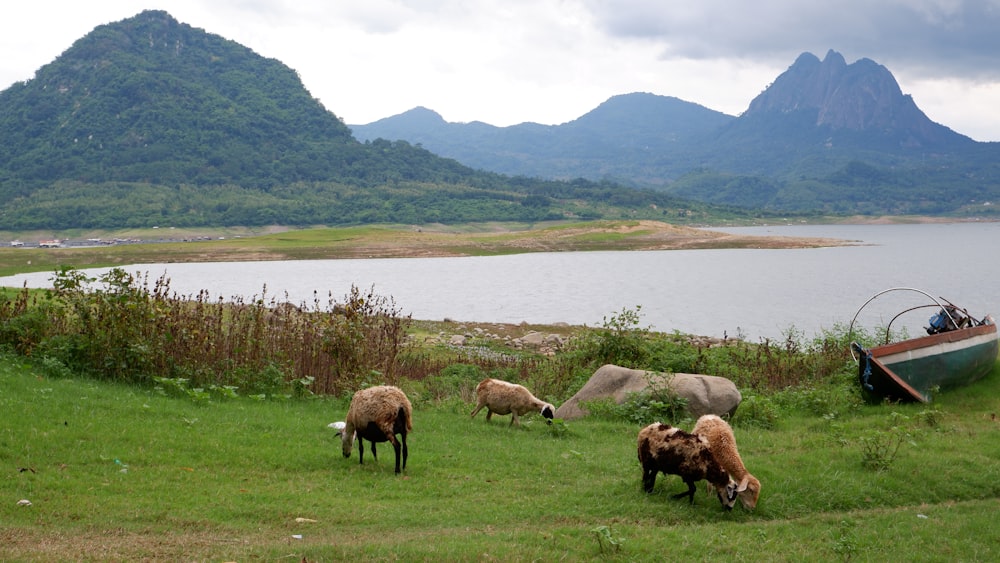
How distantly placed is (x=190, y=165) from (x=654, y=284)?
408 feet

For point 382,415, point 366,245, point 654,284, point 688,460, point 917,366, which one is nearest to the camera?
point 688,460

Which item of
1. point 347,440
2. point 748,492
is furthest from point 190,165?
point 748,492

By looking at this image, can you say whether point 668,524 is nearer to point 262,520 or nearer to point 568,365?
point 262,520

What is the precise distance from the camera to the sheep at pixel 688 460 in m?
9.36

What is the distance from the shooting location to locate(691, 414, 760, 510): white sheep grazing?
9508 mm

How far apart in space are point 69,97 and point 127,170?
35161 millimetres

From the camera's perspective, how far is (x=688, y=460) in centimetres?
938

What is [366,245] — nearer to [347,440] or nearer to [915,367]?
[915,367]

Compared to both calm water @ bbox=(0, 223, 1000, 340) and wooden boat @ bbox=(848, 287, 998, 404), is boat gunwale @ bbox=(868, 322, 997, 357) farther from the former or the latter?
calm water @ bbox=(0, 223, 1000, 340)

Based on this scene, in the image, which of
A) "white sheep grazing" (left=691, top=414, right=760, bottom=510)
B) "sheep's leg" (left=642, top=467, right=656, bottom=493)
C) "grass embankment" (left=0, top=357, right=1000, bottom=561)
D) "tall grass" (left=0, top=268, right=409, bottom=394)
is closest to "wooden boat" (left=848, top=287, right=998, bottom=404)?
"grass embankment" (left=0, top=357, right=1000, bottom=561)

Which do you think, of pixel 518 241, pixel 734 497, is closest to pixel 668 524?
pixel 734 497

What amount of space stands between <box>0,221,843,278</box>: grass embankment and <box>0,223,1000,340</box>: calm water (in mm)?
2950

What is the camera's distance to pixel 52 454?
9578mm

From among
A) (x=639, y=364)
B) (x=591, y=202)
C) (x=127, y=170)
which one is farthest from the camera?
(x=591, y=202)
